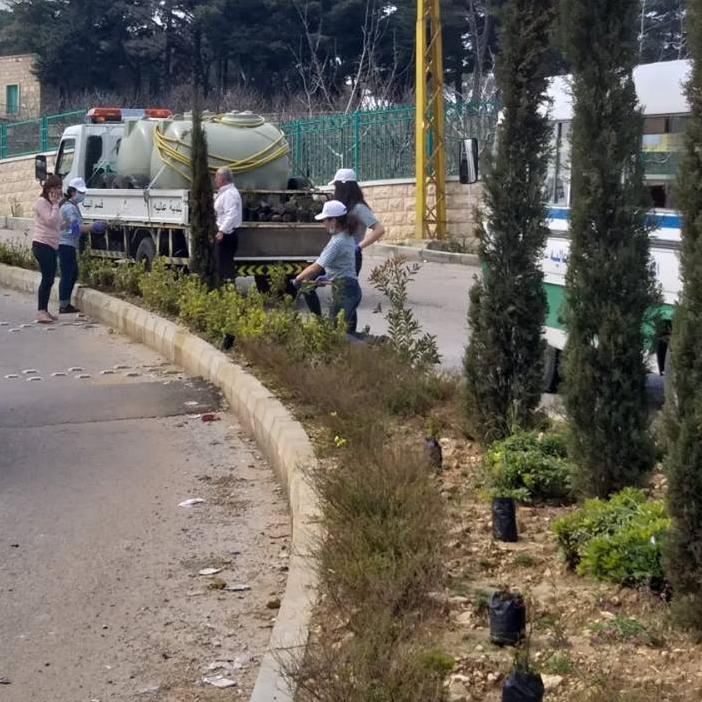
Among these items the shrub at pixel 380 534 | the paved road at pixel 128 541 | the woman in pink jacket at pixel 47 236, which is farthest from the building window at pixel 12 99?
the shrub at pixel 380 534

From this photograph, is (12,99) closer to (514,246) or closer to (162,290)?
(162,290)

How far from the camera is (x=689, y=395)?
14.5ft

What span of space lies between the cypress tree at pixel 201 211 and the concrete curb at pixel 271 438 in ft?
2.74

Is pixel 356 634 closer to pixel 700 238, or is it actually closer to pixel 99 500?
pixel 700 238

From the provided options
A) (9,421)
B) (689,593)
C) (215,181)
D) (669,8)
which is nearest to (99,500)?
(9,421)

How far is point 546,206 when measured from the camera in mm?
7363

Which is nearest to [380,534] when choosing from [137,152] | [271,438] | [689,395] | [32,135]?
[689,395]

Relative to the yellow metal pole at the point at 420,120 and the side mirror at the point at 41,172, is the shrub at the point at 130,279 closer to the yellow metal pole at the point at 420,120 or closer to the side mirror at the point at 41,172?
the side mirror at the point at 41,172

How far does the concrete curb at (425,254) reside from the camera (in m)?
24.3

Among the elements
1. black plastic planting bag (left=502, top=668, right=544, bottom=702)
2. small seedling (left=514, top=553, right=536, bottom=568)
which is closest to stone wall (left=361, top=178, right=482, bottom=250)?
small seedling (left=514, top=553, right=536, bottom=568)

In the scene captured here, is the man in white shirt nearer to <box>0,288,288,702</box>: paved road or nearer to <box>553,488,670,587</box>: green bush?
<box>0,288,288,702</box>: paved road

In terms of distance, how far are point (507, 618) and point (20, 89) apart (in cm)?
5855

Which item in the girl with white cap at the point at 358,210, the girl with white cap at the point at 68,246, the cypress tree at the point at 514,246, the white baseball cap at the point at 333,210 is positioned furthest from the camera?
the girl with white cap at the point at 68,246

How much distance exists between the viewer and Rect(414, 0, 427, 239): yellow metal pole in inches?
997
